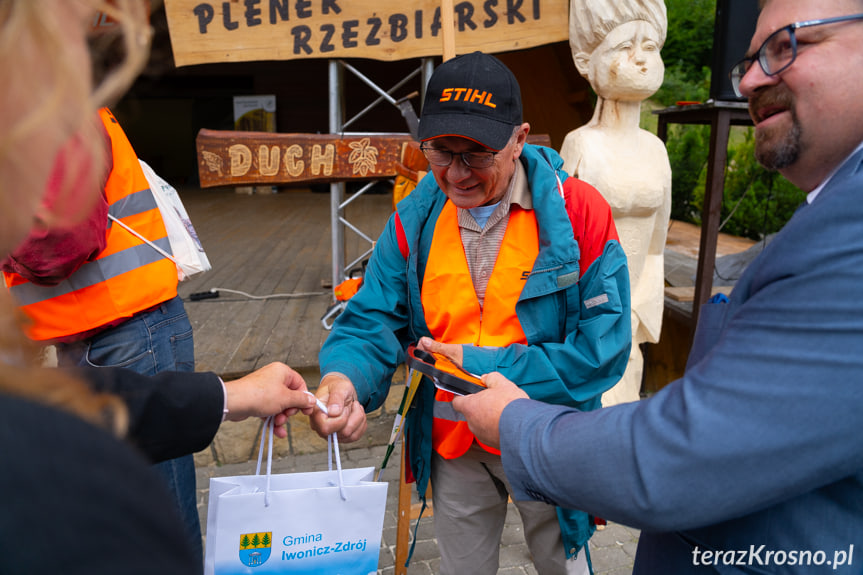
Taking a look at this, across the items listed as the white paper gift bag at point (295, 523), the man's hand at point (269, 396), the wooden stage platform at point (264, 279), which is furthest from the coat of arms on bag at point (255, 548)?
the wooden stage platform at point (264, 279)

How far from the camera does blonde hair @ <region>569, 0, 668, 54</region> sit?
3.13 m

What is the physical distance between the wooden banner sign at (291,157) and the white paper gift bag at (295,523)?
9.66 feet

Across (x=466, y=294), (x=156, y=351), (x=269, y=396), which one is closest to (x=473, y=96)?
(x=466, y=294)

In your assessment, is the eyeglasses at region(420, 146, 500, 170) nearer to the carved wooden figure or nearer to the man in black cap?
the man in black cap

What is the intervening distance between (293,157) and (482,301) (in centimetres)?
257

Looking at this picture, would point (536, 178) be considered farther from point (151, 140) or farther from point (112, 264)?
point (151, 140)

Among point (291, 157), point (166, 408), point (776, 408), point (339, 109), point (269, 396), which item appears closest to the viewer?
point (776, 408)

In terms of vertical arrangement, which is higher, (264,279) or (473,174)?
(473,174)

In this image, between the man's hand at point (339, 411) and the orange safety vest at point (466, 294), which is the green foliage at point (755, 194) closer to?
the orange safety vest at point (466, 294)

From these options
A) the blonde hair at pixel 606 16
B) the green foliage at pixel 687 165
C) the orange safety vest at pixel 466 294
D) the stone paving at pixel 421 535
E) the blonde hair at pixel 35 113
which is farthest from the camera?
the green foliage at pixel 687 165

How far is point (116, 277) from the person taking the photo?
79.4 inches

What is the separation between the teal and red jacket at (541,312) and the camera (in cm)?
167

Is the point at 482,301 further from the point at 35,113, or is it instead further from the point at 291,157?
the point at 291,157

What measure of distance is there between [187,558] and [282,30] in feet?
13.2
